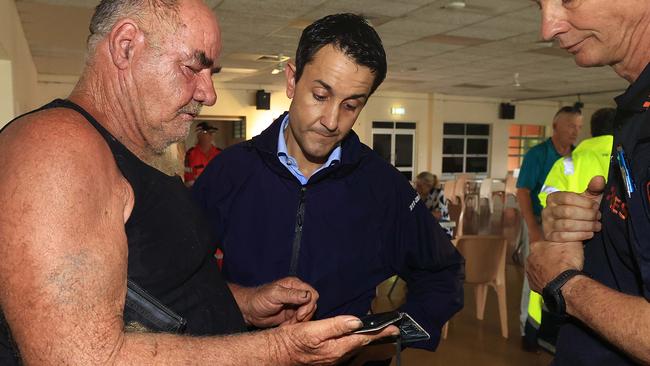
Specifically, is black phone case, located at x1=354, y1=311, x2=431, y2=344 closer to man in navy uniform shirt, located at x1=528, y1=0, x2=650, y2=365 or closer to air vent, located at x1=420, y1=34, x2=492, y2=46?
man in navy uniform shirt, located at x1=528, y1=0, x2=650, y2=365

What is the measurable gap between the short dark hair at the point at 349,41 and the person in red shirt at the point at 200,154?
5.82 m

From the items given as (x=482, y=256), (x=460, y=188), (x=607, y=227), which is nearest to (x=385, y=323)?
(x=607, y=227)

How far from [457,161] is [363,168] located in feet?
47.0

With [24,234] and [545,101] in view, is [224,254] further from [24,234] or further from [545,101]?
[545,101]

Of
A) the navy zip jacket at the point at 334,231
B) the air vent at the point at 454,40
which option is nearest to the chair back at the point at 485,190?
the air vent at the point at 454,40

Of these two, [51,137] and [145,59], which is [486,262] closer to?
[145,59]

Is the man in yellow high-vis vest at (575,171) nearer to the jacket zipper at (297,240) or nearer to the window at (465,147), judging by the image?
the jacket zipper at (297,240)

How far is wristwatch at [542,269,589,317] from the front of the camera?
1.03 meters

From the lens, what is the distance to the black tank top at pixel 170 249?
85 centimetres

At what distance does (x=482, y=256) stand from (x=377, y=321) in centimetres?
348

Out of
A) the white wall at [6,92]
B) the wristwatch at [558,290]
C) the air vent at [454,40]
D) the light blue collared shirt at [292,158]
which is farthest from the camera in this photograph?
the air vent at [454,40]

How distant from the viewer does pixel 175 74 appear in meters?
0.93

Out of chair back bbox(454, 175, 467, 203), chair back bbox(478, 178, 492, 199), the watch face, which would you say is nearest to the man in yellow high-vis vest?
the watch face

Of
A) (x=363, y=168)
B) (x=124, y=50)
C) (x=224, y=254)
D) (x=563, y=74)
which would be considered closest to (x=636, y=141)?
(x=363, y=168)
